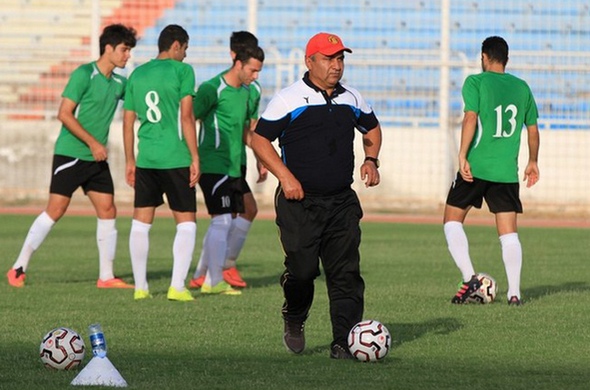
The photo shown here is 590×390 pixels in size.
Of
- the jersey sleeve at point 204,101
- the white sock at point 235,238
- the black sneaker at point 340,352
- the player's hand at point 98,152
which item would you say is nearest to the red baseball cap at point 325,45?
the black sneaker at point 340,352

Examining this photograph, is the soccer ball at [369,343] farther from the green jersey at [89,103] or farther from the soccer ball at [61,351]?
the green jersey at [89,103]

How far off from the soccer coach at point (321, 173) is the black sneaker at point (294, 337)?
9.2 inches

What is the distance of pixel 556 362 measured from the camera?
7977 mm

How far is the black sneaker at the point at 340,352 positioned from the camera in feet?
26.6

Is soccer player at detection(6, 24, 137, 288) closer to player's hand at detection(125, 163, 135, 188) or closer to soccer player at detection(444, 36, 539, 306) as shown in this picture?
player's hand at detection(125, 163, 135, 188)

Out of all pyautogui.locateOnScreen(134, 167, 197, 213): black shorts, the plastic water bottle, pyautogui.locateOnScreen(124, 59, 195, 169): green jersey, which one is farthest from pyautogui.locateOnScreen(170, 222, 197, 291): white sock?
the plastic water bottle

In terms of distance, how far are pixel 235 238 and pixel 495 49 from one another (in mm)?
3312

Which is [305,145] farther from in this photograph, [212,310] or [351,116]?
[212,310]

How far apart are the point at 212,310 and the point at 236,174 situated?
1.94 m

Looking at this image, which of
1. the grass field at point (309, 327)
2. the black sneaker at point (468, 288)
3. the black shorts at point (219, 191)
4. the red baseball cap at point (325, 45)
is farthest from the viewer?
the black shorts at point (219, 191)

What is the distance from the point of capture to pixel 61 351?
751 cm

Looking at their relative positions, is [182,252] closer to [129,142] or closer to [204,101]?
[129,142]

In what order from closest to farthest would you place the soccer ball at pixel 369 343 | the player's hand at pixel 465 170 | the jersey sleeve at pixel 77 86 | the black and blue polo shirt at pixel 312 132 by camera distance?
the soccer ball at pixel 369 343 → the black and blue polo shirt at pixel 312 132 → the player's hand at pixel 465 170 → the jersey sleeve at pixel 77 86

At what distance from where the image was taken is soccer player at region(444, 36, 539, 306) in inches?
438
